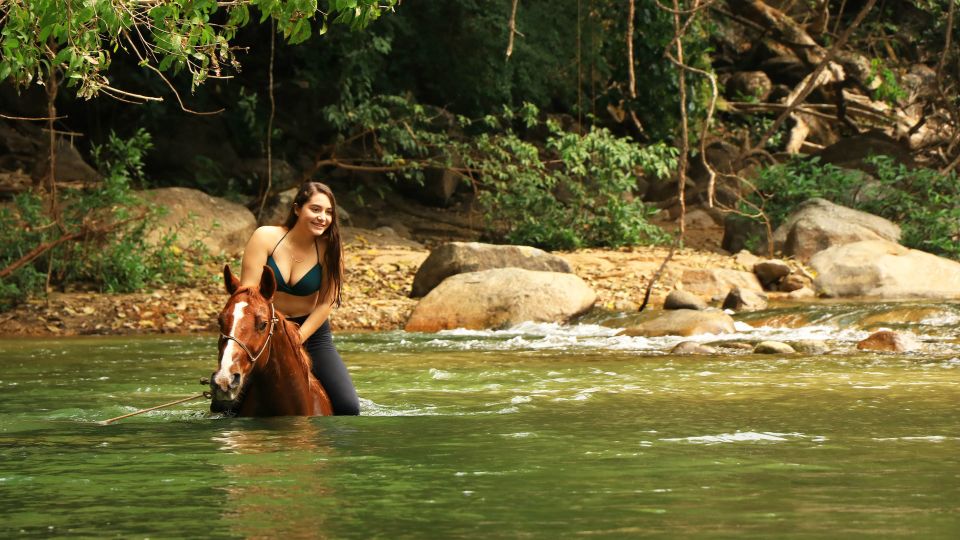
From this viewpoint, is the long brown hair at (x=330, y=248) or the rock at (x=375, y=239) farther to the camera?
the rock at (x=375, y=239)

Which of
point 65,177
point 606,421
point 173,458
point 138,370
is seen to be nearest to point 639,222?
point 65,177

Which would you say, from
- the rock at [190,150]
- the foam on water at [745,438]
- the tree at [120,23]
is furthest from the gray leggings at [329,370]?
the rock at [190,150]

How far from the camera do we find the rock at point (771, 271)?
19.7 meters

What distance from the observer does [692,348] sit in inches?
500

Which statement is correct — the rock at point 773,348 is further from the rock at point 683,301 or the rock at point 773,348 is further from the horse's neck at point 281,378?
the horse's neck at point 281,378

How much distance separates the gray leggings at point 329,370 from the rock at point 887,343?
21.3 feet

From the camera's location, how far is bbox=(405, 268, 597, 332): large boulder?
1619cm

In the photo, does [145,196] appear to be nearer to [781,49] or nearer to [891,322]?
[891,322]

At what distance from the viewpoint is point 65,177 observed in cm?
2139

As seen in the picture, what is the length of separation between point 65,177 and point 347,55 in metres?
5.02

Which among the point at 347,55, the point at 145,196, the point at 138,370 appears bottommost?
the point at 138,370

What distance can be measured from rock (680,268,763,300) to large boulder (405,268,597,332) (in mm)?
2428

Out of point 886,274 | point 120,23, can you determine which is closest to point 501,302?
point 886,274

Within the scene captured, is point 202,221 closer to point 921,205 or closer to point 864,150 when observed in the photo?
point 921,205
